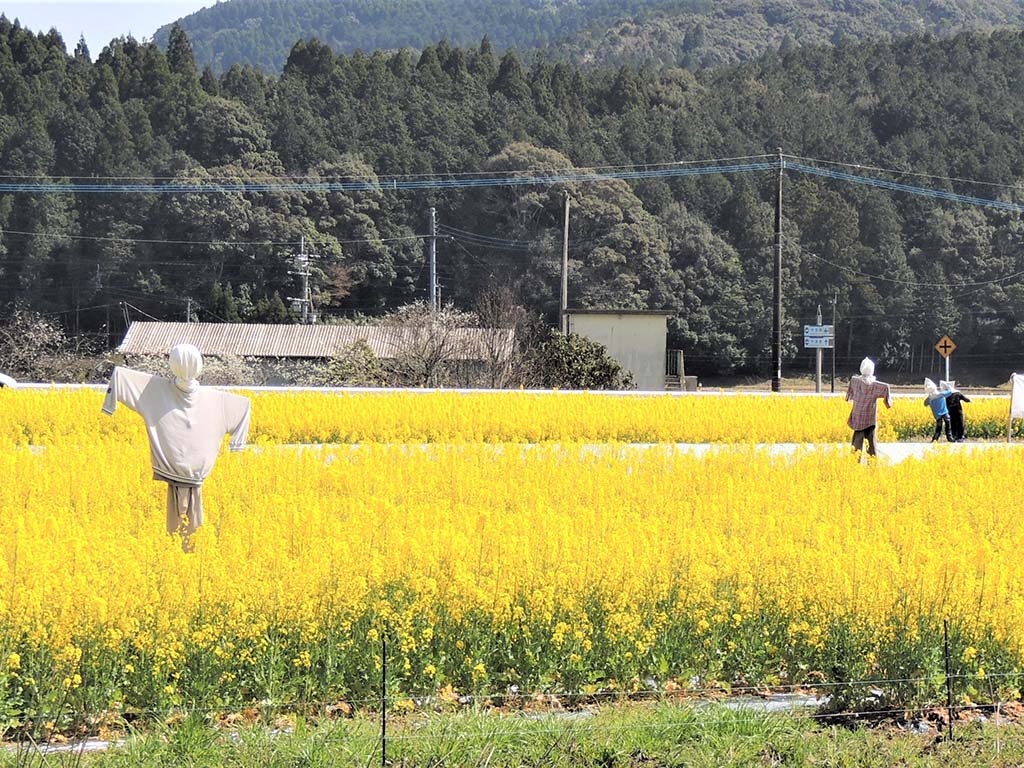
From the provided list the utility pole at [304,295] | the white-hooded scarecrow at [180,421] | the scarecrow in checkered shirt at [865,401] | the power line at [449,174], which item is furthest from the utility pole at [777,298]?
the white-hooded scarecrow at [180,421]

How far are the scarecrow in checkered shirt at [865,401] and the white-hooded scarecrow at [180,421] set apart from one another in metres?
8.02

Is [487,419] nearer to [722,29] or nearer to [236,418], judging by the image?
[236,418]

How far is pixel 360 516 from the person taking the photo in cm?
833

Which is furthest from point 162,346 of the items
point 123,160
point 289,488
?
point 289,488

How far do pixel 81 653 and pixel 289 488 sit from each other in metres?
5.10

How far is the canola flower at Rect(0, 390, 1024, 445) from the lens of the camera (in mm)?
17906

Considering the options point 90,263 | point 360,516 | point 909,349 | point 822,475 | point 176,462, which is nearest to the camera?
point 176,462

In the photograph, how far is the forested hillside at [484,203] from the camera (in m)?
57.7

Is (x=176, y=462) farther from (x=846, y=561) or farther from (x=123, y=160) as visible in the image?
(x=123, y=160)

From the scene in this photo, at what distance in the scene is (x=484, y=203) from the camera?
63188mm

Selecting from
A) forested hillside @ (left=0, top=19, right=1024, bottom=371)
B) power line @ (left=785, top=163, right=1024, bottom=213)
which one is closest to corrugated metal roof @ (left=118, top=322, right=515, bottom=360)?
forested hillside @ (left=0, top=19, right=1024, bottom=371)

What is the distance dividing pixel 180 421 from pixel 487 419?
476 inches

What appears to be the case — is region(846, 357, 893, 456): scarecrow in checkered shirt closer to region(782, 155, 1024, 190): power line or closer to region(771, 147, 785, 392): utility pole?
region(771, 147, 785, 392): utility pole

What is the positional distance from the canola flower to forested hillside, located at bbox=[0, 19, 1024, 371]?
122 feet
